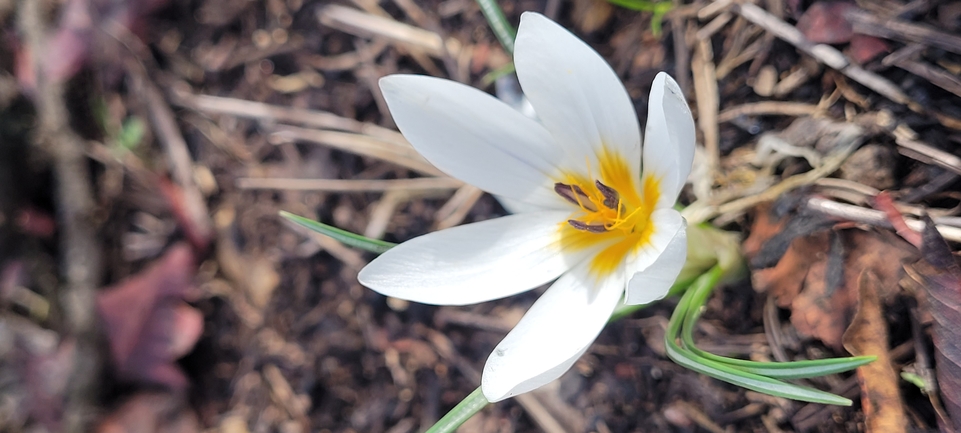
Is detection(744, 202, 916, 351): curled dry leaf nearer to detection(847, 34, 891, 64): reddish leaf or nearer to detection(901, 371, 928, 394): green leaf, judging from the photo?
detection(901, 371, 928, 394): green leaf

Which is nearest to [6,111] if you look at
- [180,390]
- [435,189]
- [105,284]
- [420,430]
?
[105,284]

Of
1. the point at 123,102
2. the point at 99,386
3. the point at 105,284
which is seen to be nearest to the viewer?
the point at 99,386

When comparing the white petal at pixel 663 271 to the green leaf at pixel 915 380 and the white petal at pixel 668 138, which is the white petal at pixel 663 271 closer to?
the white petal at pixel 668 138

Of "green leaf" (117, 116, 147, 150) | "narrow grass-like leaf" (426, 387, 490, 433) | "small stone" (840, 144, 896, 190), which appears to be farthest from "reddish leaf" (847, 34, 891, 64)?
"green leaf" (117, 116, 147, 150)

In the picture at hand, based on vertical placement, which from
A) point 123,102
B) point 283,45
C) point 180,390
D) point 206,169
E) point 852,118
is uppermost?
point 852,118

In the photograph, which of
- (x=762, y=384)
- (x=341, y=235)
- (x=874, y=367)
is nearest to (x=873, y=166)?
(x=874, y=367)

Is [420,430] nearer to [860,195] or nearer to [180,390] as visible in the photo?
[180,390]

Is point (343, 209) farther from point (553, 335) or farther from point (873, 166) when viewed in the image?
point (873, 166)
